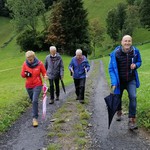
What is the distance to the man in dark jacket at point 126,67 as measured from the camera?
10273 millimetres

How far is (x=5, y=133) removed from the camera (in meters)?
11.2

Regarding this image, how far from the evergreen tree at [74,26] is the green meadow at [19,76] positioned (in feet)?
16.5

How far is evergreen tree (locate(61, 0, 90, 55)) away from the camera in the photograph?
229 ft

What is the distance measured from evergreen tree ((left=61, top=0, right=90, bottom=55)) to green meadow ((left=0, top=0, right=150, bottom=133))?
5.03m

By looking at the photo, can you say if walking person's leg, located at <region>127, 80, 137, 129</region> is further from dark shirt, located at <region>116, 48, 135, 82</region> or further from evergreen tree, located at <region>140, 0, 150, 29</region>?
evergreen tree, located at <region>140, 0, 150, 29</region>

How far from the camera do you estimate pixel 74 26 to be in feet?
228

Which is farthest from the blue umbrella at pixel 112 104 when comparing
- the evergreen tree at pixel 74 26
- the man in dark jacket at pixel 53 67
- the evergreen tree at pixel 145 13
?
the evergreen tree at pixel 145 13

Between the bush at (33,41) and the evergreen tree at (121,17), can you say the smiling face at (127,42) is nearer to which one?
the bush at (33,41)

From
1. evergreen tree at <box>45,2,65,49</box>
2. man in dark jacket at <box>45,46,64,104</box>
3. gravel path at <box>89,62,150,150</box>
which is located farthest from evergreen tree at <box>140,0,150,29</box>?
gravel path at <box>89,62,150,150</box>

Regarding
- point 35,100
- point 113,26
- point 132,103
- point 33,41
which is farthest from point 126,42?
point 113,26

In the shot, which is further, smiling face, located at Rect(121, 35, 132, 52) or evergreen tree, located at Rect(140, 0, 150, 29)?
evergreen tree, located at Rect(140, 0, 150, 29)

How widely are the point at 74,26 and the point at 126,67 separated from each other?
60.1 metres

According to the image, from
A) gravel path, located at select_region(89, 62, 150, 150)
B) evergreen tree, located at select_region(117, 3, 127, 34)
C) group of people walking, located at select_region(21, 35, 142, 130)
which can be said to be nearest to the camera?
gravel path, located at select_region(89, 62, 150, 150)

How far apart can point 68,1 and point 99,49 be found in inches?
1376
